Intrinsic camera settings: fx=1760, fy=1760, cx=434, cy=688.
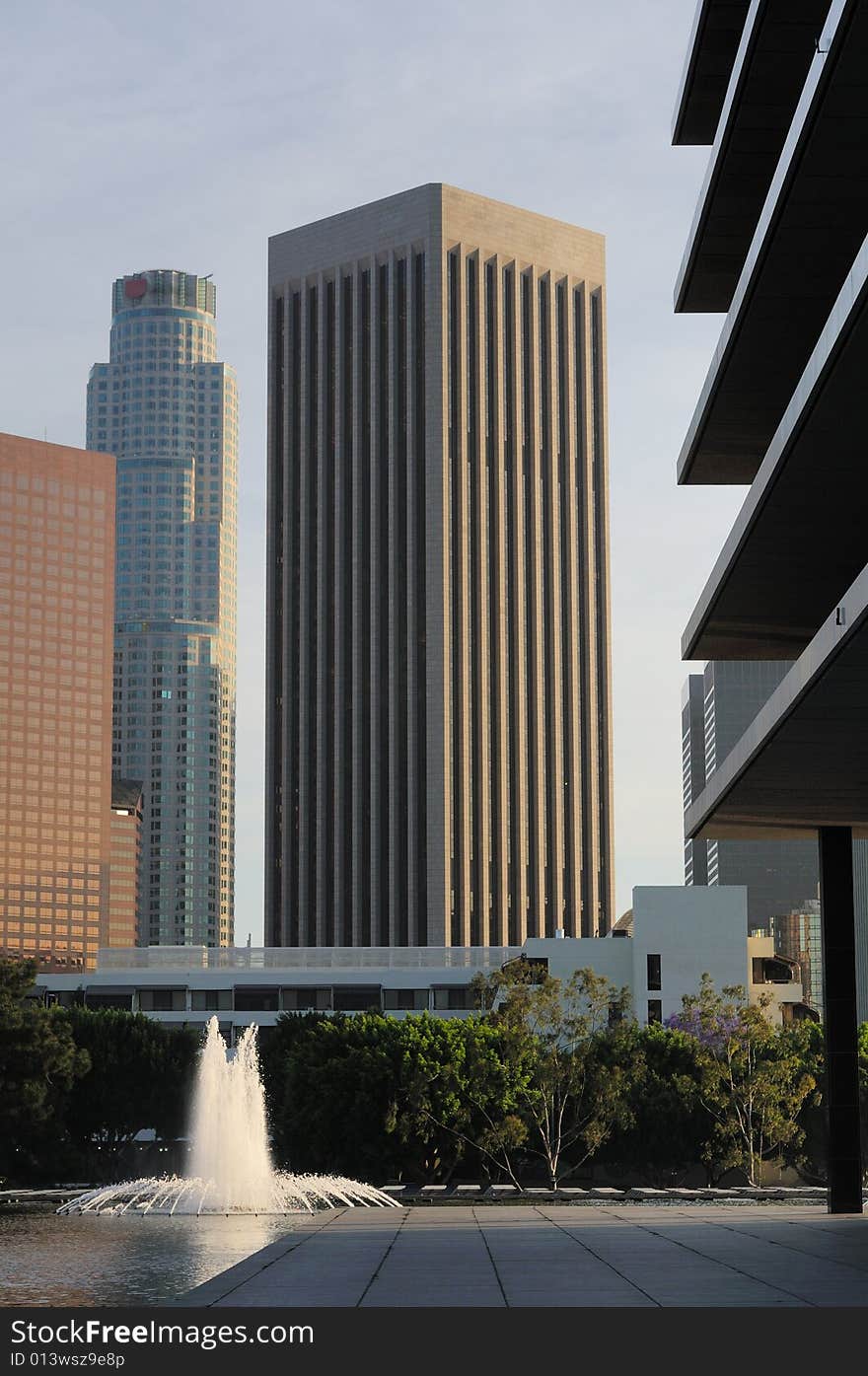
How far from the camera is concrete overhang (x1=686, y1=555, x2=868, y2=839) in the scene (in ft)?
67.6

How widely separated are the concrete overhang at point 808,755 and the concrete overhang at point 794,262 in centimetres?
549

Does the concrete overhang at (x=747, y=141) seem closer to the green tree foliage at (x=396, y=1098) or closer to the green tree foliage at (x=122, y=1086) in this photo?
the green tree foliage at (x=396, y=1098)

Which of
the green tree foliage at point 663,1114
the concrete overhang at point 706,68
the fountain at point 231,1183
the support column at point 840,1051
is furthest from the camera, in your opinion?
the green tree foliage at point 663,1114

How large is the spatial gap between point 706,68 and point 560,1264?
20805 mm

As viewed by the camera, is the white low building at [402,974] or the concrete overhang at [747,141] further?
the white low building at [402,974]

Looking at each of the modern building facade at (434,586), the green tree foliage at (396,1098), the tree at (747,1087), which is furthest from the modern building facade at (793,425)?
the modern building facade at (434,586)

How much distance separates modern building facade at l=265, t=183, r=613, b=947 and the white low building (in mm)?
44271

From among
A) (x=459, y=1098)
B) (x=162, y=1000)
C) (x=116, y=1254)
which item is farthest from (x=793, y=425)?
(x=162, y=1000)

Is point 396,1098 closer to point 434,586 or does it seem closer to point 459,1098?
point 459,1098

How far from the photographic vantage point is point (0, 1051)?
57.8 metres

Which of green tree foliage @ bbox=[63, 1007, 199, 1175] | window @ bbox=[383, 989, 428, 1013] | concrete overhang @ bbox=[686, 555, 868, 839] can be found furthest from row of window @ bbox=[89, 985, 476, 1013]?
concrete overhang @ bbox=[686, 555, 868, 839]

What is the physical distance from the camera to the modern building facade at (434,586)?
145750mm

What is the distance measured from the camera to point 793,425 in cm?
2167

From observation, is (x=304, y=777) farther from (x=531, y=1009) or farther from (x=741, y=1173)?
(x=531, y=1009)
